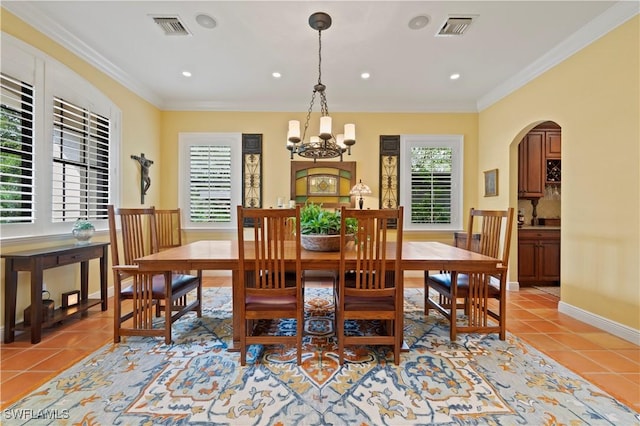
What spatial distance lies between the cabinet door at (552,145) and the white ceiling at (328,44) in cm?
108

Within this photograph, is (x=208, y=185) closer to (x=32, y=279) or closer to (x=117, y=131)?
(x=117, y=131)

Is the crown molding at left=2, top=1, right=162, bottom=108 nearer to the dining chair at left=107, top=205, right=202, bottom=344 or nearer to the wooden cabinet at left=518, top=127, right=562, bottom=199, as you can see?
the dining chair at left=107, top=205, right=202, bottom=344

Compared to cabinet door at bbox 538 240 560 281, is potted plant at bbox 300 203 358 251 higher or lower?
higher

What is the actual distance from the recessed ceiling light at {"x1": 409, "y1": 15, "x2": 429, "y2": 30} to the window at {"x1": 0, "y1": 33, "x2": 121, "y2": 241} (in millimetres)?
3592

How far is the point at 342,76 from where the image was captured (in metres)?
3.83

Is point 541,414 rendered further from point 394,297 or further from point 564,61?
point 564,61

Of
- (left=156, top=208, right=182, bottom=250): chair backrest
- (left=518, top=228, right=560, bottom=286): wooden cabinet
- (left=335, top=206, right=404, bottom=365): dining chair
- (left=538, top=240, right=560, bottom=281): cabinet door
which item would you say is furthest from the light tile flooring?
(left=335, top=206, right=404, bottom=365): dining chair

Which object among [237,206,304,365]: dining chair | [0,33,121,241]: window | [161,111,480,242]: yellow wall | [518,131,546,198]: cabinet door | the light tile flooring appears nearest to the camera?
the light tile flooring

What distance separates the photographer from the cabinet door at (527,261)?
169 inches

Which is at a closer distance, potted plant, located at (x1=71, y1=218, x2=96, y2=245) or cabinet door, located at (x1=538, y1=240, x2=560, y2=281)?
potted plant, located at (x1=71, y1=218, x2=96, y2=245)

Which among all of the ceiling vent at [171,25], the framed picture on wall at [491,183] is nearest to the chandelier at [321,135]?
the ceiling vent at [171,25]

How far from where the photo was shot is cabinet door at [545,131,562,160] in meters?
4.43

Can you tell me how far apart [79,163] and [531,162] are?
6211mm

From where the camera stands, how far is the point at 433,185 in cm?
491
